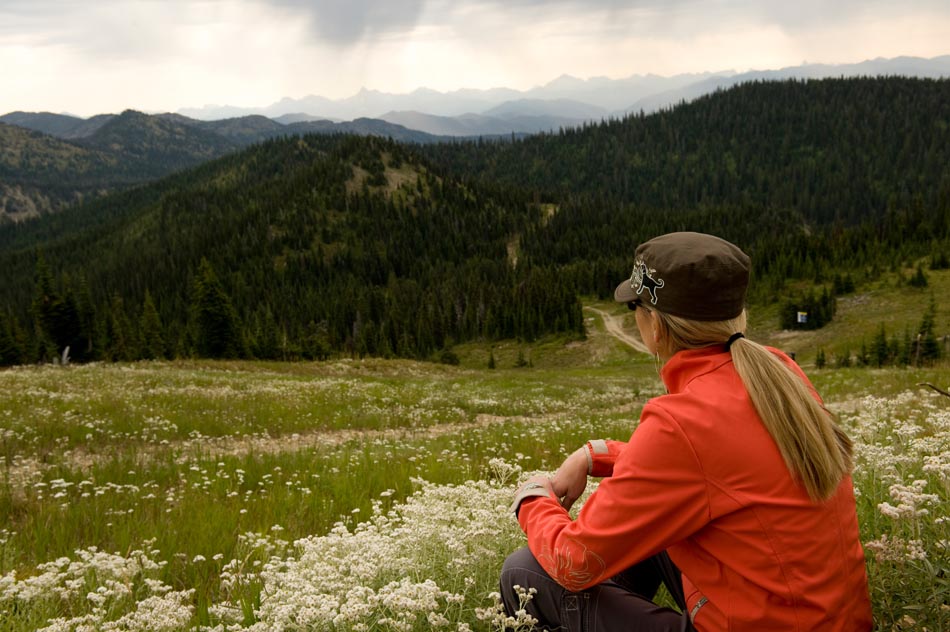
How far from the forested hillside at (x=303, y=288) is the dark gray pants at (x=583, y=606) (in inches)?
2375

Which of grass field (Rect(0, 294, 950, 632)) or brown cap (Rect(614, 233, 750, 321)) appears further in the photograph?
grass field (Rect(0, 294, 950, 632))

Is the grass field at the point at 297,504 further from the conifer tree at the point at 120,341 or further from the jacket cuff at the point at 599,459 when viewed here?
the conifer tree at the point at 120,341

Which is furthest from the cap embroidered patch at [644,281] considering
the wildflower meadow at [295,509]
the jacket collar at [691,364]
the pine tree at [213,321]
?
the pine tree at [213,321]

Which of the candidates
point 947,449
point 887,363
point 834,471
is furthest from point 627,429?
point 887,363

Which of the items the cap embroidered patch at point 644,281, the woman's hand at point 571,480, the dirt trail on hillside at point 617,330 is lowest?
the dirt trail on hillside at point 617,330

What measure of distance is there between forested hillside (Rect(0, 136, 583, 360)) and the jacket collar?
2399 inches

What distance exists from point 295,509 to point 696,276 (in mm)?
6021

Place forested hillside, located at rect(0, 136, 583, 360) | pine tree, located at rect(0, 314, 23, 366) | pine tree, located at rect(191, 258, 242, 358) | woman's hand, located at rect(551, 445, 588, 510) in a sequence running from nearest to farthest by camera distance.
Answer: woman's hand, located at rect(551, 445, 588, 510) < pine tree, located at rect(191, 258, 242, 358) < pine tree, located at rect(0, 314, 23, 366) < forested hillside, located at rect(0, 136, 583, 360)

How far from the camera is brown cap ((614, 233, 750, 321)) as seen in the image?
2.85 metres

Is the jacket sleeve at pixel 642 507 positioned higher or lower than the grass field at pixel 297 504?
higher

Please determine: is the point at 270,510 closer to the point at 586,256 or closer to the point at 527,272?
the point at 527,272

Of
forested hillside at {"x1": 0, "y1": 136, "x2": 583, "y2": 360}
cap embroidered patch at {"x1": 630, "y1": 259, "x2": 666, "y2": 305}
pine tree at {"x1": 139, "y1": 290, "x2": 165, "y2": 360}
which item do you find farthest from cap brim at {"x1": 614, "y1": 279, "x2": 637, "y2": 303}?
pine tree at {"x1": 139, "y1": 290, "x2": 165, "y2": 360}

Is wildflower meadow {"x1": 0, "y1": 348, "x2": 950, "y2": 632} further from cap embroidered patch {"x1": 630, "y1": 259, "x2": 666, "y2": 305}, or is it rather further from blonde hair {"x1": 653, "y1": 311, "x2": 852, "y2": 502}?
cap embroidered patch {"x1": 630, "y1": 259, "x2": 666, "y2": 305}

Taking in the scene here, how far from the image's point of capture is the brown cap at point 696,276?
285 centimetres
